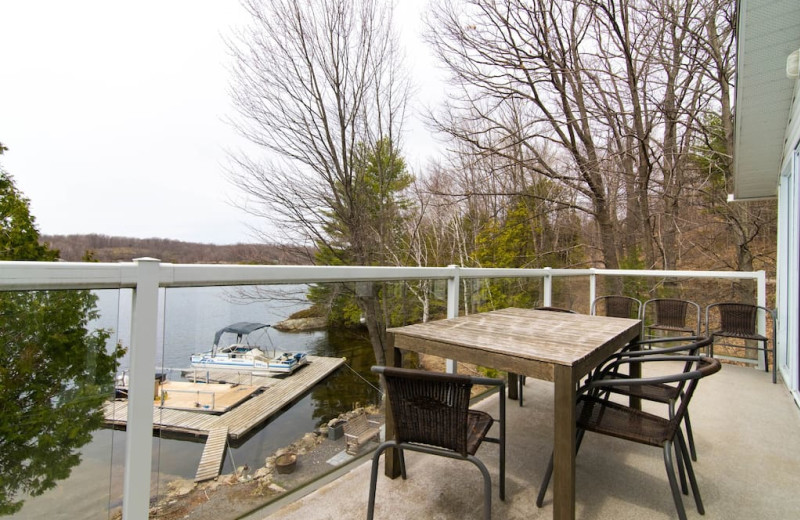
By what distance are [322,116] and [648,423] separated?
1110 cm

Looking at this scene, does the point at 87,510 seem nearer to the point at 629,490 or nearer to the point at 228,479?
the point at 228,479

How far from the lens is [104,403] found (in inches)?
A: 51.8

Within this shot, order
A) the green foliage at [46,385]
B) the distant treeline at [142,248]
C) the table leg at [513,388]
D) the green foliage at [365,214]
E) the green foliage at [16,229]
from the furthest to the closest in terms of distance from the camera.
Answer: the green foliage at [365,214]
the green foliage at [16,229]
the distant treeline at [142,248]
the table leg at [513,388]
the green foliage at [46,385]

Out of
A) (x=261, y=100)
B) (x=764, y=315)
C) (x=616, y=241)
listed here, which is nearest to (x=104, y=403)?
(x=764, y=315)

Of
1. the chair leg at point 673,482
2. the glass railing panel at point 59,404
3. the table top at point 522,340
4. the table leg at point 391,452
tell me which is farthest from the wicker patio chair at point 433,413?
the glass railing panel at point 59,404

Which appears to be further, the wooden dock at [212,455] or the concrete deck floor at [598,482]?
the concrete deck floor at [598,482]

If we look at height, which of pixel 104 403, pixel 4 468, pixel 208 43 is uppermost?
pixel 208 43

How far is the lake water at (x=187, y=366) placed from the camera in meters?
1.31

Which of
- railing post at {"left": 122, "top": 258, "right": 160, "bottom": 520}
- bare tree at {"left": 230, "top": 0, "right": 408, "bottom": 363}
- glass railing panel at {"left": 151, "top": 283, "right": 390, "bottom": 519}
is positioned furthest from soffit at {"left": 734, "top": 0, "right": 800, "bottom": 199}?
bare tree at {"left": 230, "top": 0, "right": 408, "bottom": 363}

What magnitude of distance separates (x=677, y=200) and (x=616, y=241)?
1.89m

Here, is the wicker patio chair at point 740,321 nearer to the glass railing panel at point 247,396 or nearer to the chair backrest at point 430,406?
the chair backrest at point 430,406

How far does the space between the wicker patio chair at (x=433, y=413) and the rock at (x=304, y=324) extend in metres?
0.59

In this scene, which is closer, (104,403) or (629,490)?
(104,403)

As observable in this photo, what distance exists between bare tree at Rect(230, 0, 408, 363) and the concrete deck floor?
933 centimetres
